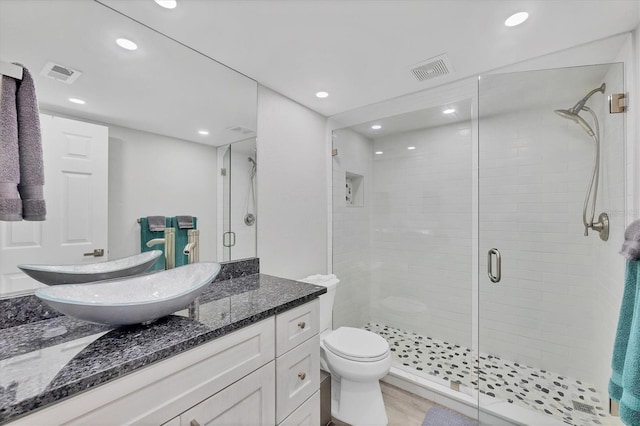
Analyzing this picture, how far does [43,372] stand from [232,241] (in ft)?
3.59

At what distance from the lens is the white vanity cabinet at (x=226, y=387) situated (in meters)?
0.67

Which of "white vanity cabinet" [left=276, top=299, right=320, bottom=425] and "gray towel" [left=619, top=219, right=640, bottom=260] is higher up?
"gray towel" [left=619, top=219, right=640, bottom=260]

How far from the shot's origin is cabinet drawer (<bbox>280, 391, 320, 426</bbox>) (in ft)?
3.86

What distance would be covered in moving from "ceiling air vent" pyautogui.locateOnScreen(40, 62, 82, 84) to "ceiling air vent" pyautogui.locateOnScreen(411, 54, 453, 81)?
6.01ft

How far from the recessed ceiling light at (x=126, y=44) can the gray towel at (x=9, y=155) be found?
1.72 feet

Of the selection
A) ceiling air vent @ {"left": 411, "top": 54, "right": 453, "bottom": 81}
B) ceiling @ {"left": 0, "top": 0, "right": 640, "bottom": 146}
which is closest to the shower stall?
ceiling air vent @ {"left": 411, "top": 54, "right": 453, "bottom": 81}

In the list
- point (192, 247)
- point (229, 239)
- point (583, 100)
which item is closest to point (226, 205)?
point (229, 239)

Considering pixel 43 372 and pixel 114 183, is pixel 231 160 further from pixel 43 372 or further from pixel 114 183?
pixel 43 372

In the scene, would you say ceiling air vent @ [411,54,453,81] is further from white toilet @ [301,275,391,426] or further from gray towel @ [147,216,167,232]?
white toilet @ [301,275,391,426]

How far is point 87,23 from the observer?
1180 mm

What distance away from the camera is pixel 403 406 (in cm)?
191

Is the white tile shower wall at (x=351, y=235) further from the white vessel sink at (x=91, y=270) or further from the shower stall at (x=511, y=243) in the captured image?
the white vessel sink at (x=91, y=270)

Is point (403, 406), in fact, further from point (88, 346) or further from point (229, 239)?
point (88, 346)

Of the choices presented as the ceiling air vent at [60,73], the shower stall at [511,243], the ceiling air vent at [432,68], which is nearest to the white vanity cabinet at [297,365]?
the shower stall at [511,243]
